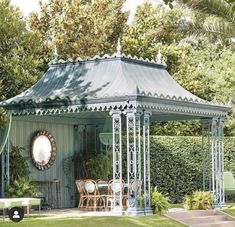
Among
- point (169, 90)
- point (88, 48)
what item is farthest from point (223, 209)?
point (88, 48)

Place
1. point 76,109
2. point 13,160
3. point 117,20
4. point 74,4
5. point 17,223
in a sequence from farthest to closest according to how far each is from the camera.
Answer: point 117,20 < point 74,4 < point 13,160 < point 76,109 < point 17,223

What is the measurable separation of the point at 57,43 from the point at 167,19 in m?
6.05

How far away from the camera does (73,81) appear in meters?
20.2

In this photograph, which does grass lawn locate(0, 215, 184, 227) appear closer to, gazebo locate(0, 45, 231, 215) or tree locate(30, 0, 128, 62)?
gazebo locate(0, 45, 231, 215)

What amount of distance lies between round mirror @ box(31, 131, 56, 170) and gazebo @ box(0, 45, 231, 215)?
20cm

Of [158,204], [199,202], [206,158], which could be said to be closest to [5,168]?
[158,204]

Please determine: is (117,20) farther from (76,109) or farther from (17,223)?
(17,223)

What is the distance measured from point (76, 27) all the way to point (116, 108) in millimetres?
9775

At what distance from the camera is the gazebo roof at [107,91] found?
59.7 feet

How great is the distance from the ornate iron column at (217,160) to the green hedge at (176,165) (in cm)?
349

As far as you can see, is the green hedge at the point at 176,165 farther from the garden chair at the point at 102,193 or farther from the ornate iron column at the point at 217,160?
the garden chair at the point at 102,193

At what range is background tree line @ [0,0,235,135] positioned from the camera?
20531 mm

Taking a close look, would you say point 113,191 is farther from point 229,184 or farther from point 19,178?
point 229,184

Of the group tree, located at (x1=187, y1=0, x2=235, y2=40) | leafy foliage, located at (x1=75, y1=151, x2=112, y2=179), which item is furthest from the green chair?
tree, located at (x1=187, y1=0, x2=235, y2=40)
